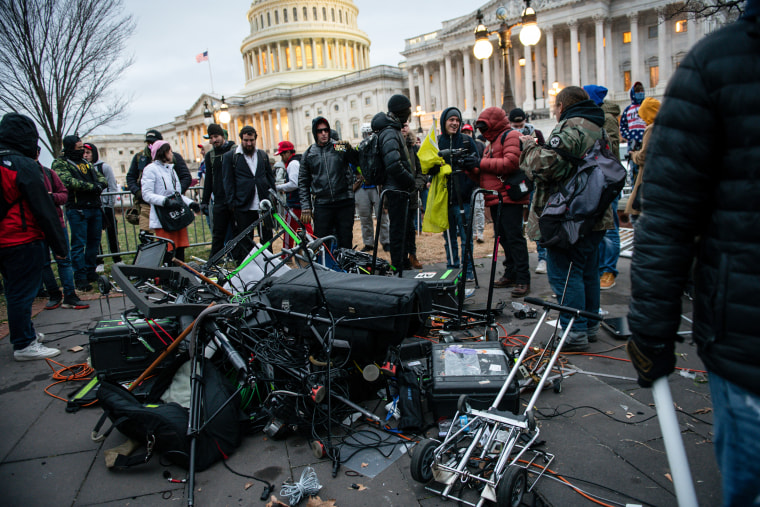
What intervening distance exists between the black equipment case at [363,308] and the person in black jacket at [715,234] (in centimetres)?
179

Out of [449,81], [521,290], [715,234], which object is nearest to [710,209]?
[715,234]

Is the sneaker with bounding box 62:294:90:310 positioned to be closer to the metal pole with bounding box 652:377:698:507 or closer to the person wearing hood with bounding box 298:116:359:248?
the person wearing hood with bounding box 298:116:359:248

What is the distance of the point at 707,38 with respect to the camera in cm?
144

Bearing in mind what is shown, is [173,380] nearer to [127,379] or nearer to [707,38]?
[127,379]

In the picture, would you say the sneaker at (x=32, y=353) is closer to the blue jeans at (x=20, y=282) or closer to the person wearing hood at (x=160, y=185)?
the blue jeans at (x=20, y=282)

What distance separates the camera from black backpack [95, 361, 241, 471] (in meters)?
2.85

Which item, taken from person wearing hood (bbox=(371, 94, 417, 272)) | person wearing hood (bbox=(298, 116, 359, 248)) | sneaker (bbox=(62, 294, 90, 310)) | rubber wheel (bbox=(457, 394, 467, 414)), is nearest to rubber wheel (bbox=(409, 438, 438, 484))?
rubber wheel (bbox=(457, 394, 467, 414))

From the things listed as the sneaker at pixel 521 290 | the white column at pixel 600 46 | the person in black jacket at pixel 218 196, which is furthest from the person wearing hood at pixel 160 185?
the white column at pixel 600 46

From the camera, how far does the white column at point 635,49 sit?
156 feet

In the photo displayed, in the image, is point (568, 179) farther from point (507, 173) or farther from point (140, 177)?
point (140, 177)

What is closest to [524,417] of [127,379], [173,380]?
[173,380]

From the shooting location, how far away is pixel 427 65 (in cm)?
6531

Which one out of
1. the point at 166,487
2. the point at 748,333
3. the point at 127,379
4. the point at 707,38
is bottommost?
the point at 166,487

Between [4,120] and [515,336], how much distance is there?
5.53 meters
